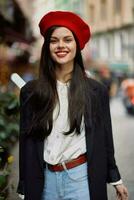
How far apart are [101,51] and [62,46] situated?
55.8 meters

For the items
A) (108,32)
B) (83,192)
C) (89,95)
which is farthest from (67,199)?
(108,32)

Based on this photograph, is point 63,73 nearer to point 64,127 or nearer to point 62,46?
point 62,46

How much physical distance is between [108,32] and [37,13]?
663 cm

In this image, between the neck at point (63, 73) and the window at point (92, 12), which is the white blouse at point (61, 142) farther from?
the window at point (92, 12)

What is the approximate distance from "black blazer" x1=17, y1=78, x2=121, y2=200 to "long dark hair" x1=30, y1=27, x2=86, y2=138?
4cm

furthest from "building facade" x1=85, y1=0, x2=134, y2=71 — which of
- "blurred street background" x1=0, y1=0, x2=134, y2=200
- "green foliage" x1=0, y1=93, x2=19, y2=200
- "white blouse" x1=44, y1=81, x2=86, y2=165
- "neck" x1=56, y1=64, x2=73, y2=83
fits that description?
"white blouse" x1=44, y1=81, x2=86, y2=165

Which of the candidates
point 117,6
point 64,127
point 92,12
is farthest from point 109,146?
point 92,12

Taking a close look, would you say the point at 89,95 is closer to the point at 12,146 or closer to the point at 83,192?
the point at 83,192

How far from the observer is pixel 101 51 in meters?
59.0

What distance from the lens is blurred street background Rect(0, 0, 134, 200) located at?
13.3 meters

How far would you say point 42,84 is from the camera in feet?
11.2

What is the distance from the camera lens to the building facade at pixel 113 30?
53688 mm

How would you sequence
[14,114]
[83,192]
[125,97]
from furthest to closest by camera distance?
[125,97]
[14,114]
[83,192]

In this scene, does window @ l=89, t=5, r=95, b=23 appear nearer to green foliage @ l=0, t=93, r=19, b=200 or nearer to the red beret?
green foliage @ l=0, t=93, r=19, b=200
